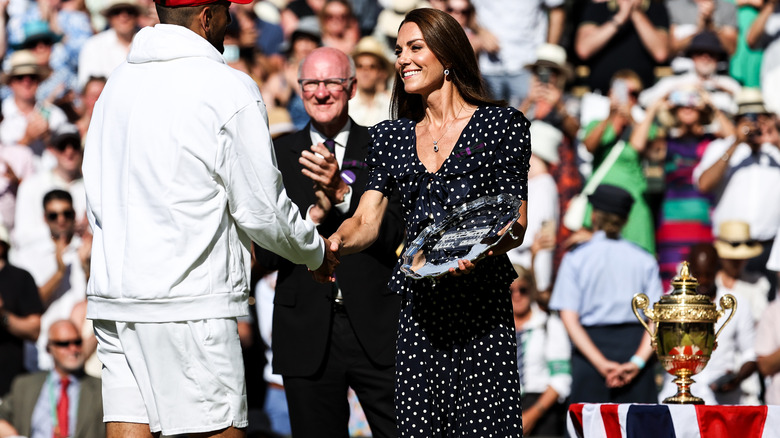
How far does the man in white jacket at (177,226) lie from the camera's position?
425cm

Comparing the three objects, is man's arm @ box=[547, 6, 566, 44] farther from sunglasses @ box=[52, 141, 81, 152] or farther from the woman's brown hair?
the woman's brown hair

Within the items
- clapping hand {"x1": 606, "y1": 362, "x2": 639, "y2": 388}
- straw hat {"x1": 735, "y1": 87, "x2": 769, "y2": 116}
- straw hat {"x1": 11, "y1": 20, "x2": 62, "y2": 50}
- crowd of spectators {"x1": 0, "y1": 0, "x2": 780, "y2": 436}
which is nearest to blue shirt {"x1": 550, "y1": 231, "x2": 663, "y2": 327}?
crowd of spectators {"x1": 0, "y1": 0, "x2": 780, "y2": 436}

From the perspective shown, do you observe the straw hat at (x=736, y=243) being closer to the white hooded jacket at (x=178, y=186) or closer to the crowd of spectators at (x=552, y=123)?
the crowd of spectators at (x=552, y=123)

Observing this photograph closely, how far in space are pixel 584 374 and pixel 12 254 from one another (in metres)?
4.59

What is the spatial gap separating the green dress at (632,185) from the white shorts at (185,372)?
549 cm

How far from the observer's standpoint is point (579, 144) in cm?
1007

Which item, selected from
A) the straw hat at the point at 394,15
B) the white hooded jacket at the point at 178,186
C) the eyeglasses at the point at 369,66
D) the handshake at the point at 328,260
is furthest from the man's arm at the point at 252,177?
the straw hat at the point at 394,15

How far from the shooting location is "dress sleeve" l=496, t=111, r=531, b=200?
4734 mm

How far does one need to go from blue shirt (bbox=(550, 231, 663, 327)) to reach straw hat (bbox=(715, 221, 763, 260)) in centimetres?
68

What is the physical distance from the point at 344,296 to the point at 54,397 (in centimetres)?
373

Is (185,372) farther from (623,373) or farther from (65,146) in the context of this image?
(65,146)

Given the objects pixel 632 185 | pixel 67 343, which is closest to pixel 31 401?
pixel 67 343

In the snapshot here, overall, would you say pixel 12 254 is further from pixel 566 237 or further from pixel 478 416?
pixel 478 416

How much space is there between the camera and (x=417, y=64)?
16.2 ft
